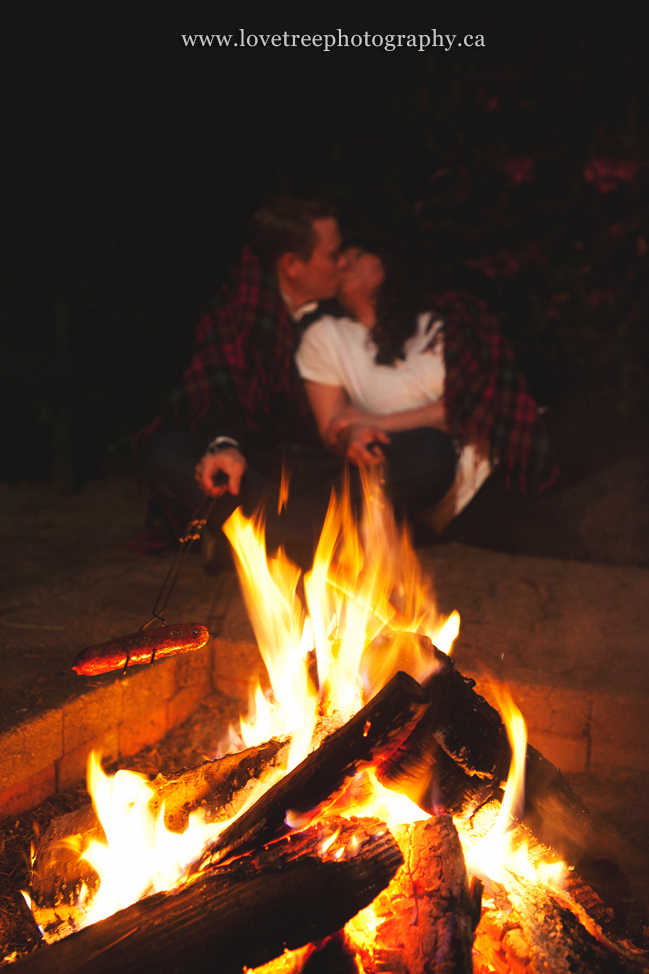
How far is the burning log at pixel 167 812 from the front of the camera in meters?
1.61

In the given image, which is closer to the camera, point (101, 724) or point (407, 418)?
point (101, 724)

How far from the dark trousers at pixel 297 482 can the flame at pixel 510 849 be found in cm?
186

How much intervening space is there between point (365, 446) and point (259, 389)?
0.81 metres

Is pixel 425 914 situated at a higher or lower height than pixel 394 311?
lower

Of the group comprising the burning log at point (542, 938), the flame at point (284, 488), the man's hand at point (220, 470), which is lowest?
the burning log at point (542, 938)

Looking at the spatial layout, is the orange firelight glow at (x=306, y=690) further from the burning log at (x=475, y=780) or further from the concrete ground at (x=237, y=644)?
the concrete ground at (x=237, y=644)

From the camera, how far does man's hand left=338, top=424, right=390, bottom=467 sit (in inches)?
138

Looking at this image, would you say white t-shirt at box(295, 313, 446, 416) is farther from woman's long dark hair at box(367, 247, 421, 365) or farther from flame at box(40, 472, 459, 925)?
flame at box(40, 472, 459, 925)

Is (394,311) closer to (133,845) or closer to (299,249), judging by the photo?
(299,249)

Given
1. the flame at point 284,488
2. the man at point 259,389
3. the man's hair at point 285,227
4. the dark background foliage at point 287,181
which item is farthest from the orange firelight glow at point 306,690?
the dark background foliage at point 287,181

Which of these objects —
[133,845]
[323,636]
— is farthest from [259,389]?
[133,845]

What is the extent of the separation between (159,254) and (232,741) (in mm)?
4383

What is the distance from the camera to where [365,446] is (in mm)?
3535

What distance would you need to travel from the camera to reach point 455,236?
509 centimetres
